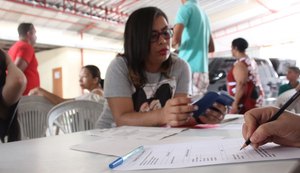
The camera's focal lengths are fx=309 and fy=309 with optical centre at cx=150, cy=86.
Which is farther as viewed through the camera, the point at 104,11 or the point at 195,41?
the point at 104,11

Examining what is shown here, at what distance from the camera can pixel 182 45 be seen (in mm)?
2350

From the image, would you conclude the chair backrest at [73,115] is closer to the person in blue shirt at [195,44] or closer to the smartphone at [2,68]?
the smartphone at [2,68]

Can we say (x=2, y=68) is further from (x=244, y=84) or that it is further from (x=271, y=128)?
(x=244, y=84)

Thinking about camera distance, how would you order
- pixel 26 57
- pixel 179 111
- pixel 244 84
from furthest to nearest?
pixel 244 84 < pixel 26 57 < pixel 179 111

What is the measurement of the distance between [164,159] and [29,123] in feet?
6.03

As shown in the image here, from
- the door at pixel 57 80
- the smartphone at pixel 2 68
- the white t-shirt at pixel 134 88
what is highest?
the door at pixel 57 80

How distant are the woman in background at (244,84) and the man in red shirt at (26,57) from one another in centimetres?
200

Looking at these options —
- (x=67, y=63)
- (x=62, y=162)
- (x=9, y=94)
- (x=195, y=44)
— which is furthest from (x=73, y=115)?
(x=67, y=63)

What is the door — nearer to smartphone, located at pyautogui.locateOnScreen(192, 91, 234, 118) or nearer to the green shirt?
the green shirt

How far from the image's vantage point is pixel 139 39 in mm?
1545

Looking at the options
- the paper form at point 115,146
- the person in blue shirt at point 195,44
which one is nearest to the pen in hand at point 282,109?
the paper form at point 115,146

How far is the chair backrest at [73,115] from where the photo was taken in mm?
1892

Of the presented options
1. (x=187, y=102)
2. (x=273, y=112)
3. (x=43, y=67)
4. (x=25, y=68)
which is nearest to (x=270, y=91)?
(x=25, y=68)

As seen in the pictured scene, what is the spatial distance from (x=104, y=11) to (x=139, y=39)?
18.1 feet
